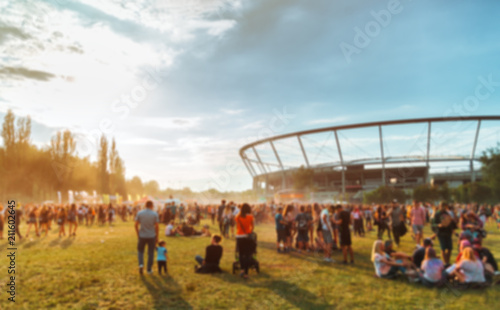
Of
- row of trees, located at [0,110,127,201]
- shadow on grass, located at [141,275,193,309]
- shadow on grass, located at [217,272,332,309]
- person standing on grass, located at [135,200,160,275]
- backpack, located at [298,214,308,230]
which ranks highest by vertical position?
row of trees, located at [0,110,127,201]

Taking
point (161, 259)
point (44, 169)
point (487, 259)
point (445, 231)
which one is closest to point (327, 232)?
point (445, 231)

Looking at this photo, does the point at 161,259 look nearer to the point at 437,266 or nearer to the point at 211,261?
the point at 211,261

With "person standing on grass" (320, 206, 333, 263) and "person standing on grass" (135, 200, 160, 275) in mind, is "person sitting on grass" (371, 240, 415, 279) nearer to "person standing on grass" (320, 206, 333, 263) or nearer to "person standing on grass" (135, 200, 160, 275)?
"person standing on grass" (320, 206, 333, 263)

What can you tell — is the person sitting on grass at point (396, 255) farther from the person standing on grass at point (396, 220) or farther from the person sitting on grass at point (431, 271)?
the person standing on grass at point (396, 220)

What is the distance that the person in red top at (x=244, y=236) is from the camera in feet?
25.2

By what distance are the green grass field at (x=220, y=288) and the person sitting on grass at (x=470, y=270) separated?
0.82 ft

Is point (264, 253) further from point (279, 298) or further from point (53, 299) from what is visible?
point (53, 299)

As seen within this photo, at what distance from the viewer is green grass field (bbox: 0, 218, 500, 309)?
5773mm

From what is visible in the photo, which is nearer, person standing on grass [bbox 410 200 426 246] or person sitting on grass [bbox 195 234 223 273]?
person sitting on grass [bbox 195 234 223 273]

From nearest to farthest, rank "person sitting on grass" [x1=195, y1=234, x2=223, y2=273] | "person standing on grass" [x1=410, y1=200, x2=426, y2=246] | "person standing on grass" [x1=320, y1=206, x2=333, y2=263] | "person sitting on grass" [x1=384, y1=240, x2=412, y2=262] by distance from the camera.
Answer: "person sitting on grass" [x1=384, y1=240, x2=412, y2=262], "person sitting on grass" [x1=195, y1=234, x2=223, y2=273], "person standing on grass" [x1=320, y1=206, x2=333, y2=263], "person standing on grass" [x1=410, y1=200, x2=426, y2=246]

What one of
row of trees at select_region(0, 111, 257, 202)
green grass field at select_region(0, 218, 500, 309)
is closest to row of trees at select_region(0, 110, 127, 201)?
row of trees at select_region(0, 111, 257, 202)

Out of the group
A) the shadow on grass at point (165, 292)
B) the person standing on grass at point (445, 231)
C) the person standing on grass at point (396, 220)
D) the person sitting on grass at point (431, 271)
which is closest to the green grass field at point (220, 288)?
the shadow on grass at point (165, 292)

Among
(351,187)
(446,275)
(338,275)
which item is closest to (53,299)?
Result: (338,275)

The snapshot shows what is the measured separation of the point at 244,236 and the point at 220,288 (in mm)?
1332
